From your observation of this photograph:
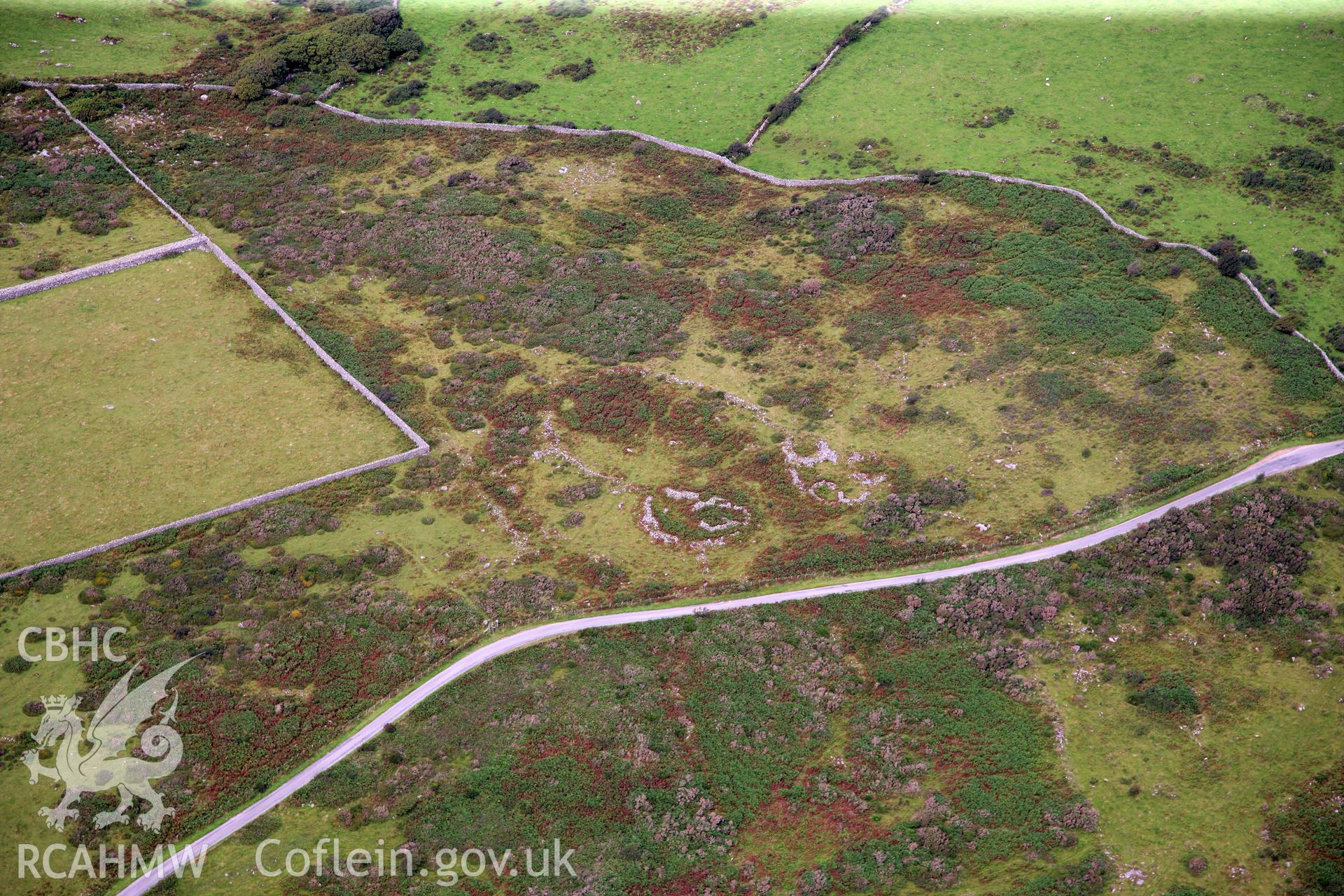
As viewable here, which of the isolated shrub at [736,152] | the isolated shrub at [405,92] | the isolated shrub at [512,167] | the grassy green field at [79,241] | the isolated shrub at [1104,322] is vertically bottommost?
the isolated shrub at [1104,322]

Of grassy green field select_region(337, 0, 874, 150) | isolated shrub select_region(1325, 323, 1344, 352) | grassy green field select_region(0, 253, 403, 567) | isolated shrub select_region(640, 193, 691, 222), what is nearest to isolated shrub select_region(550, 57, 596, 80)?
grassy green field select_region(337, 0, 874, 150)

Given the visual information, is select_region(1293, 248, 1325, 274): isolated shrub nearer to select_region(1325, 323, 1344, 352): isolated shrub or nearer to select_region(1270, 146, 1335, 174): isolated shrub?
select_region(1325, 323, 1344, 352): isolated shrub

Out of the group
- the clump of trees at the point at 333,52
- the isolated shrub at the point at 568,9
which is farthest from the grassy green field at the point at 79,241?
the isolated shrub at the point at 568,9

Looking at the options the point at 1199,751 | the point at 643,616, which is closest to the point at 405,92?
the point at 643,616

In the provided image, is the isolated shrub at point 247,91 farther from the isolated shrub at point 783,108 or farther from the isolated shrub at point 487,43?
the isolated shrub at point 783,108

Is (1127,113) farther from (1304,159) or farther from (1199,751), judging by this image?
(1199,751)

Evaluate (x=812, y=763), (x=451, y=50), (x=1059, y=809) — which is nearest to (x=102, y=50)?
(x=451, y=50)
